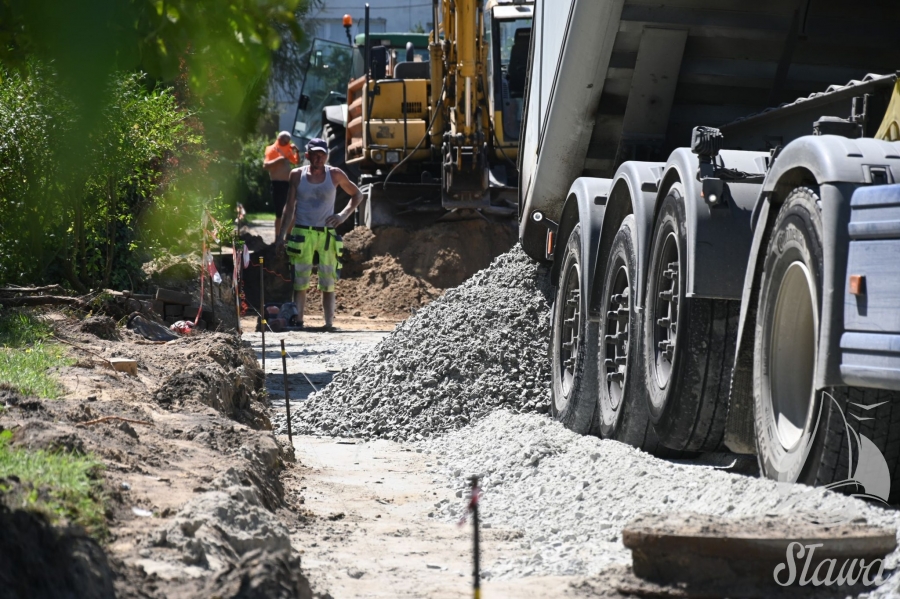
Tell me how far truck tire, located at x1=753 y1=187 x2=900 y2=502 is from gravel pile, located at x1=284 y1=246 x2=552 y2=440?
367 centimetres

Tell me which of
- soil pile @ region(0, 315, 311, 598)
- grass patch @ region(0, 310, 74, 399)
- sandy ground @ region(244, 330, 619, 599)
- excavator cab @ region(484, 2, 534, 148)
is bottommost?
sandy ground @ region(244, 330, 619, 599)

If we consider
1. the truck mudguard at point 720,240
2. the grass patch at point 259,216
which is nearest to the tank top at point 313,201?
the truck mudguard at point 720,240

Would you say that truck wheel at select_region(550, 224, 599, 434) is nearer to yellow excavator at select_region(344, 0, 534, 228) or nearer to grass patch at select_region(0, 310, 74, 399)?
grass patch at select_region(0, 310, 74, 399)

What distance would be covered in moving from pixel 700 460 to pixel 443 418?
104 inches

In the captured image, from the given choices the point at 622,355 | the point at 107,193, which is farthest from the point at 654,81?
the point at 107,193

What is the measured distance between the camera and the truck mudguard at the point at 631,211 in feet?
19.7

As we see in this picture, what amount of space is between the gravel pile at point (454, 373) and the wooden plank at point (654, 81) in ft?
7.04

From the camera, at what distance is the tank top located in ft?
45.3

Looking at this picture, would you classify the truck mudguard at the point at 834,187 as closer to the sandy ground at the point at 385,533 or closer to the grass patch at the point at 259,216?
the sandy ground at the point at 385,533

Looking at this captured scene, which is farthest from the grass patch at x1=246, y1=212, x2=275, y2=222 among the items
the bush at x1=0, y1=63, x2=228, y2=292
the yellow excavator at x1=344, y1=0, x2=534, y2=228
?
the bush at x1=0, y1=63, x2=228, y2=292

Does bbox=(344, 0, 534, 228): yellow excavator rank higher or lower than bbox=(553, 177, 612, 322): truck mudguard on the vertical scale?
higher

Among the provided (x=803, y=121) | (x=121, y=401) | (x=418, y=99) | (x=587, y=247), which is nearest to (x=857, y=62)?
(x=803, y=121)

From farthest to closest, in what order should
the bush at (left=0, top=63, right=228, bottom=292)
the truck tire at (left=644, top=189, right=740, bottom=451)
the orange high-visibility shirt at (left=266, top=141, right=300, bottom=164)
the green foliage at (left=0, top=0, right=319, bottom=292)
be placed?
A: the orange high-visibility shirt at (left=266, top=141, right=300, bottom=164) < the bush at (left=0, top=63, right=228, bottom=292) < the truck tire at (left=644, top=189, right=740, bottom=451) < the green foliage at (left=0, top=0, right=319, bottom=292)

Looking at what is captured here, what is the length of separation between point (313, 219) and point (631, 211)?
7.90 metres
